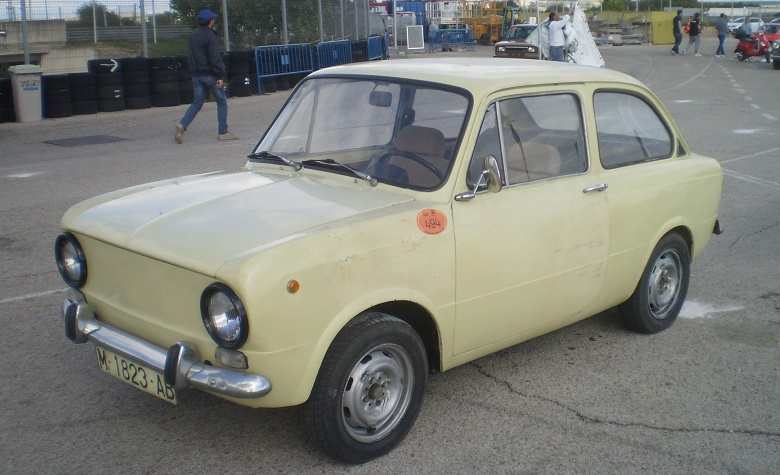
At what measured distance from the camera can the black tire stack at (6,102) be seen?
15500 millimetres

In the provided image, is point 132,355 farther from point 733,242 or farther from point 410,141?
point 733,242

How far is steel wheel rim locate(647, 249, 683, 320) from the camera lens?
5316mm

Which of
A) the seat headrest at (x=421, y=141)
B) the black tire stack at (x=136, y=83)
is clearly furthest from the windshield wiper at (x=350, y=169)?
the black tire stack at (x=136, y=83)

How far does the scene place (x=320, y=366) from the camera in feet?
11.6

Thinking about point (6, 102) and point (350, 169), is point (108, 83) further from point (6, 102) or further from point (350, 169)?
point (350, 169)

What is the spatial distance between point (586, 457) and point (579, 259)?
Result: 3.73 ft

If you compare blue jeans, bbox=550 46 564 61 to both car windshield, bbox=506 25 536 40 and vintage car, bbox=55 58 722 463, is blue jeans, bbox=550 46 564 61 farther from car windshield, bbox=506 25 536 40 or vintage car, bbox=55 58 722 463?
vintage car, bbox=55 58 722 463

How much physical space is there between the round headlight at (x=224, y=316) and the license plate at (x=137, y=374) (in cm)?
36

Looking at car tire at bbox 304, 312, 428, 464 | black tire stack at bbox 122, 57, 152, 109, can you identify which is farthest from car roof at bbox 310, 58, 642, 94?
black tire stack at bbox 122, 57, 152, 109

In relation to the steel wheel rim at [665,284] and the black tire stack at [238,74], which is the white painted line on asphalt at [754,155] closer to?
the steel wheel rim at [665,284]

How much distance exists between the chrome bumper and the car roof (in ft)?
6.16

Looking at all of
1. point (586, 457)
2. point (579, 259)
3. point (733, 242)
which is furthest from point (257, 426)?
point (733, 242)

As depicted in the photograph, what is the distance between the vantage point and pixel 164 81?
60.1ft

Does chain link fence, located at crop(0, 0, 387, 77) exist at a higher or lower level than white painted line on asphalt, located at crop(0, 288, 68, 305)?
higher
